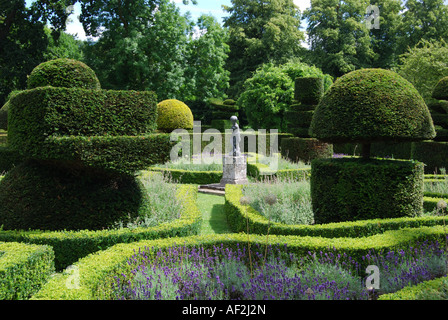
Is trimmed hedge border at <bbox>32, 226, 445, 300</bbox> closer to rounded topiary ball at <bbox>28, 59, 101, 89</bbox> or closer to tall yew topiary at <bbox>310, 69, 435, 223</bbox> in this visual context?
tall yew topiary at <bbox>310, 69, 435, 223</bbox>

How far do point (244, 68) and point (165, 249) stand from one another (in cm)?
3370

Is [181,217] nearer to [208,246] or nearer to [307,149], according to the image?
[208,246]

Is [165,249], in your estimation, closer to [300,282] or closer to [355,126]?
[300,282]

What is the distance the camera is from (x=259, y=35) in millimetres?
37375

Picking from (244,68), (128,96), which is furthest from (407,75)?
(128,96)

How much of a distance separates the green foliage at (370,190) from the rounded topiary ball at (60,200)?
3.85 meters

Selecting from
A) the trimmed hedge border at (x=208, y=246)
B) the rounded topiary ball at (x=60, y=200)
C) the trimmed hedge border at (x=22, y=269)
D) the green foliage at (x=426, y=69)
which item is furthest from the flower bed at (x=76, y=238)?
the green foliage at (x=426, y=69)

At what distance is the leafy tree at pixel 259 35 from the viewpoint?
3447 centimetres

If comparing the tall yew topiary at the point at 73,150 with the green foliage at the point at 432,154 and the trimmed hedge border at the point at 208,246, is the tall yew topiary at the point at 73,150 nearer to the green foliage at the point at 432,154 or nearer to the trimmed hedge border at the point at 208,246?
the trimmed hedge border at the point at 208,246

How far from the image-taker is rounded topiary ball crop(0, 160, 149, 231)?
6.00 m

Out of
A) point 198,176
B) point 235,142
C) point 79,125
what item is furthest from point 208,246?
point 198,176

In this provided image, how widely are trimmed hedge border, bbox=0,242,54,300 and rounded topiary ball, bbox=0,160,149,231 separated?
1165 mm

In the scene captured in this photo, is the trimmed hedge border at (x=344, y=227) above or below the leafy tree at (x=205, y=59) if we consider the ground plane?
below

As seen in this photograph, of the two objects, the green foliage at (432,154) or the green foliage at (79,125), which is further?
the green foliage at (432,154)
